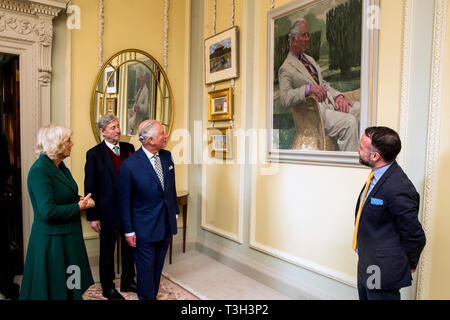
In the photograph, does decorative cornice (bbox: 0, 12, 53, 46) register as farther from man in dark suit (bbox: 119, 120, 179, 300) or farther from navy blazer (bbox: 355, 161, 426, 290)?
navy blazer (bbox: 355, 161, 426, 290)

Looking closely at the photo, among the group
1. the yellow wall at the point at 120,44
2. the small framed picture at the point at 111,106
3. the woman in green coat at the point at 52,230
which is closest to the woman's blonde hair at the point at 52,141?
the woman in green coat at the point at 52,230

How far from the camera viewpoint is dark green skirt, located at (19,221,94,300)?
2082 millimetres

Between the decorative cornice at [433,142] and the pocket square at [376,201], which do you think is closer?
the pocket square at [376,201]

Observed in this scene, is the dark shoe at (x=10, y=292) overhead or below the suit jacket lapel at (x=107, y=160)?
below

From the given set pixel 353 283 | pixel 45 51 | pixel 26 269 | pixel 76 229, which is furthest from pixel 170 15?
pixel 353 283

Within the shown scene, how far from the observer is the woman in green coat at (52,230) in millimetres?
2072

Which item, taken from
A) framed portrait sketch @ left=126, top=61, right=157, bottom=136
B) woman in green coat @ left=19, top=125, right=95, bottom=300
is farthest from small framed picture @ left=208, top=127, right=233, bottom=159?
woman in green coat @ left=19, top=125, right=95, bottom=300

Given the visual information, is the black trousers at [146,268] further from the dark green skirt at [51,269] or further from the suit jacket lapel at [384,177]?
the suit jacket lapel at [384,177]

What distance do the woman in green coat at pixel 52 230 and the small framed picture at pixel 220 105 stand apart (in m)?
2.16

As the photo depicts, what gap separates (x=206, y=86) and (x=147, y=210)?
2318 mm

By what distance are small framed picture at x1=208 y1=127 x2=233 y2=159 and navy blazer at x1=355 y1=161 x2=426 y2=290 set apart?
2.30 metres

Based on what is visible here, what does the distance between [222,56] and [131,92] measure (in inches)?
48.8

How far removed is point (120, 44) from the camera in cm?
419

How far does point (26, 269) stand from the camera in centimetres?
213
